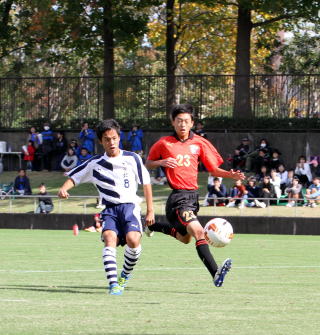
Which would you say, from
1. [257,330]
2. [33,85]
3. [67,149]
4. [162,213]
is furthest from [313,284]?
[33,85]

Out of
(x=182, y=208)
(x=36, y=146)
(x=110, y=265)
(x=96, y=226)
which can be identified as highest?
(x=182, y=208)

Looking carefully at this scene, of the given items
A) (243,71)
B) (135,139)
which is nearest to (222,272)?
(135,139)

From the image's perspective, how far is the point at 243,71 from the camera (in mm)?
34781

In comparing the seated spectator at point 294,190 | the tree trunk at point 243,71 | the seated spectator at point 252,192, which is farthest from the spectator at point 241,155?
the seated spectator at point 294,190

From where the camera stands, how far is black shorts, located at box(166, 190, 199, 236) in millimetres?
10797

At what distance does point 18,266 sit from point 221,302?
5.43 metres

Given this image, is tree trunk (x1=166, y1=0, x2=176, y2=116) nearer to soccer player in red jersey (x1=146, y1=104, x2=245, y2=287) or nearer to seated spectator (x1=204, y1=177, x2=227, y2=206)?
seated spectator (x1=204, y1=177, x2=227, y2=206)

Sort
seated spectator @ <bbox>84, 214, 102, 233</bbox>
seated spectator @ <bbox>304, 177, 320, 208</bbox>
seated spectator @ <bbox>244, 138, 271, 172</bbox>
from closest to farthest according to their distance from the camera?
seated spectator @ <bbox>84, 214, 102, 233</bbox>
seated spectator @ <bbox>304, 177, 320, 208</bbox>
seated spectator @ <bbox>244, 138, 271, 172</bbox>

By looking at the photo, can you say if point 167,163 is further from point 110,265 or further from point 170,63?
point 170,63

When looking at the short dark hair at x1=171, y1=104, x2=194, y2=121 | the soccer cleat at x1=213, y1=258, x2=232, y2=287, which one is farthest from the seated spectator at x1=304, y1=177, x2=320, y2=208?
the soccer cleat at x1=213, y1=258, x2=232, y2=287

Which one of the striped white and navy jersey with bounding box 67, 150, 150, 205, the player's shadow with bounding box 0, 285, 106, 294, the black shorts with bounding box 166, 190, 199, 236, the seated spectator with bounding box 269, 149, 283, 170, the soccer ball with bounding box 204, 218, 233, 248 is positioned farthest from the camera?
the seated spectator with bounding box 269, 149, 283, 170

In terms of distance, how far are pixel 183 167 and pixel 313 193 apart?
56.4 ft

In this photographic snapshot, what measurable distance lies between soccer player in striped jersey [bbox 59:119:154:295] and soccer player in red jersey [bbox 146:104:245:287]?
748 mm

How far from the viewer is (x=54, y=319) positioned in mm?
7414
